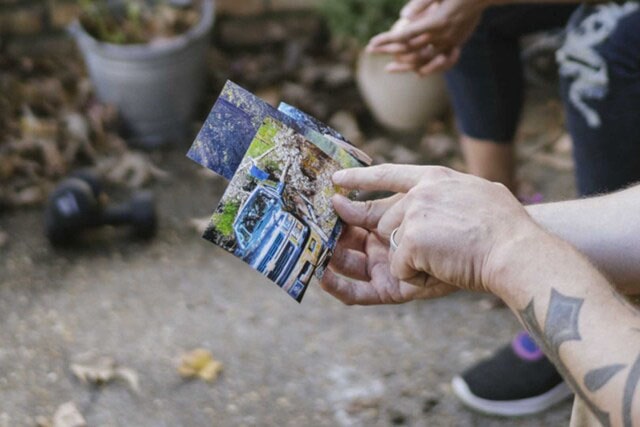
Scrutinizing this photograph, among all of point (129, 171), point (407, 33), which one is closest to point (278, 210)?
point (407, 33)

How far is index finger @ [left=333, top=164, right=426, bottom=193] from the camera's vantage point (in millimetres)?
1214

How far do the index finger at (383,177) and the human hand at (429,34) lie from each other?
571 millimetres

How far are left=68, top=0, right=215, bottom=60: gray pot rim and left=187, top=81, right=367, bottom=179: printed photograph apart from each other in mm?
1452

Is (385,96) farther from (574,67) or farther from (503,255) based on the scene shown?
(503,255)

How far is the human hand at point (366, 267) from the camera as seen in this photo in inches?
51.3

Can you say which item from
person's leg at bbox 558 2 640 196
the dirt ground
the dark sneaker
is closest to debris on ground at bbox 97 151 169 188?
the dirt ground

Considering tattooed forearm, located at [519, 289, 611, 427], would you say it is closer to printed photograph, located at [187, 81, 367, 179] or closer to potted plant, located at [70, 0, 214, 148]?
printed photograph, located at [187, 81, 367, 179]

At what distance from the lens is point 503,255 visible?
1.08 metres

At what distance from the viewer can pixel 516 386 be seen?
1.89 metres

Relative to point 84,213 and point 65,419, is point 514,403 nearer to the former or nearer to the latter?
point 65,419

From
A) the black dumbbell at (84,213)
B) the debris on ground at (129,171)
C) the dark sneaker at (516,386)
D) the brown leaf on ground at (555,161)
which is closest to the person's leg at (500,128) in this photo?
the dark sneaker at (516,386)

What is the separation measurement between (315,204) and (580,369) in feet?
1.44

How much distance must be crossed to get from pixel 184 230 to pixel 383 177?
1.30m

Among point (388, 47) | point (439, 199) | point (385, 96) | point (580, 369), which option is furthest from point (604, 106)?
point (385, 96)
